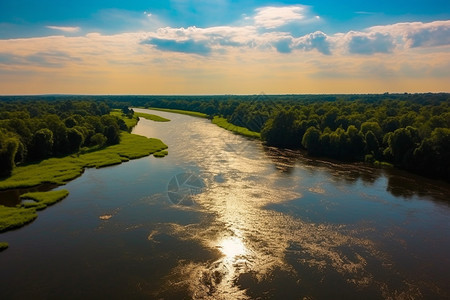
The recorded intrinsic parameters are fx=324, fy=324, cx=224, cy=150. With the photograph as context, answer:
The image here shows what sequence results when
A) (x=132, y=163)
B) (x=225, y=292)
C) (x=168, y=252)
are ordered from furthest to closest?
(x=132, y=163) < (x=168, y=252) < (x=225, y=292)

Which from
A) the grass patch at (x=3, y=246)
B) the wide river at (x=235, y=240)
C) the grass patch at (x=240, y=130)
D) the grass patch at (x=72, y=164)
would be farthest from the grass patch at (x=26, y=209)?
the grass patch at (x=240, y=130)

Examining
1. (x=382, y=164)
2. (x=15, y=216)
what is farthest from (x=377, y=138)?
(x=15, y=216)

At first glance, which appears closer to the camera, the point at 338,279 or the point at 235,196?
the point at 338,279

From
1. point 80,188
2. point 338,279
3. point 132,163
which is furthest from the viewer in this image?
point 132,163

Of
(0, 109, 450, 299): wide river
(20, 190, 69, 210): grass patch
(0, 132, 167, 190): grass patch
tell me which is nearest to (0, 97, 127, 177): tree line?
(0, 132, 167, 190): grass patch

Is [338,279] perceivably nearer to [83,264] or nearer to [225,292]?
[225,292]

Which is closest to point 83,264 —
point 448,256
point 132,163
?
point 448,256

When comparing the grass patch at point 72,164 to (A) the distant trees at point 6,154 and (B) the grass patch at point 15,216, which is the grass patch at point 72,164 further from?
(B) the grass patch at point 15,216
